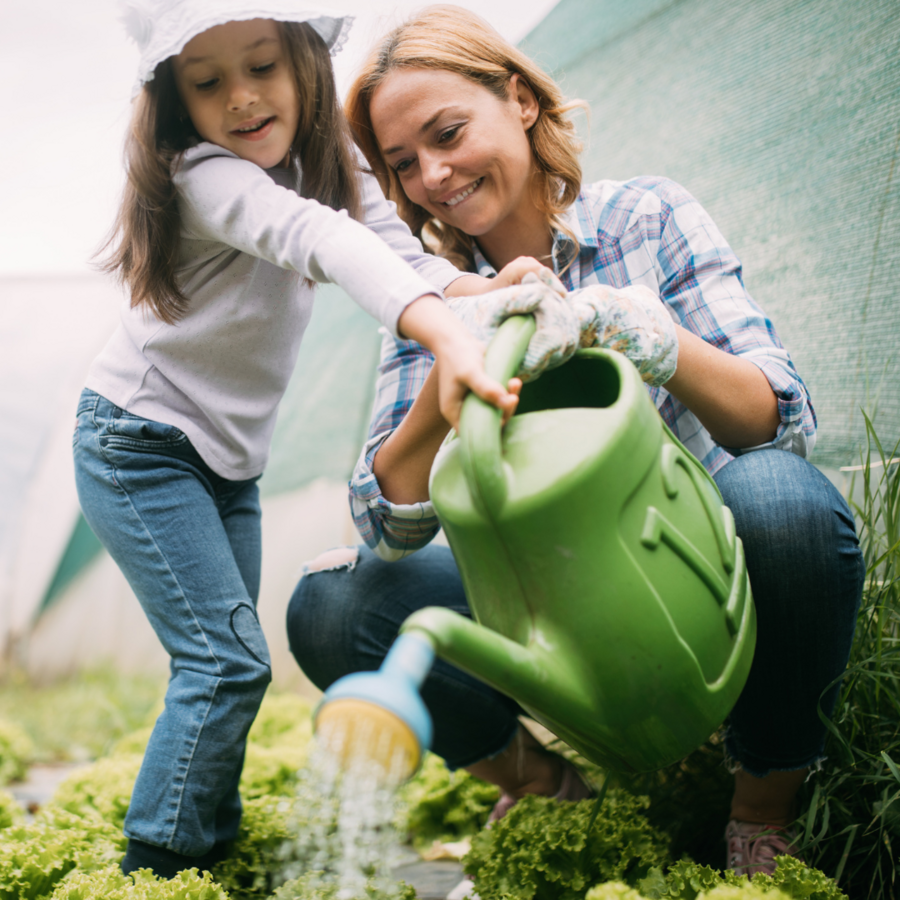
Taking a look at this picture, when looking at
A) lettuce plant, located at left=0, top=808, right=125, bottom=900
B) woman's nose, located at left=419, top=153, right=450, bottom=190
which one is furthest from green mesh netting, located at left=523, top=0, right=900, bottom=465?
lettuce plant, located at left=0, top=808, right=125, bottom=900

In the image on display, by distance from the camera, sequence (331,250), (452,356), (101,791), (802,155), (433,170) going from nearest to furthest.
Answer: (452,356) < (331,250) < (433,170) < (101,791) < (802,155)

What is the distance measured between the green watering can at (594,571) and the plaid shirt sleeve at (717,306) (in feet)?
1.28

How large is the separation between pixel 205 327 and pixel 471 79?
1.95 ft

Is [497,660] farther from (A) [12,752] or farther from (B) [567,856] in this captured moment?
(A) [12,752]

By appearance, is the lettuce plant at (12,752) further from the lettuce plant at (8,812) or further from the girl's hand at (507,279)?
the girl's hand at (507,279)

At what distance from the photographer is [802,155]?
1.62m

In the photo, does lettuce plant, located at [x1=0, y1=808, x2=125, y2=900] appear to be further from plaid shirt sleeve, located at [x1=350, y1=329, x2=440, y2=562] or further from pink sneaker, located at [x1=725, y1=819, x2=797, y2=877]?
pink sneaker, located at [x1=725, y1=819, x2=797, y2=877]

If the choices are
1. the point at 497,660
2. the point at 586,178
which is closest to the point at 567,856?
the point at 497,660

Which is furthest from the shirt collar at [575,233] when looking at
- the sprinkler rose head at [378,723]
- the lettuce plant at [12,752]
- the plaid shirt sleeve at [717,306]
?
the lettuce plant at [12,752]

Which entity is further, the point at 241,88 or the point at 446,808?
the point at 446,808

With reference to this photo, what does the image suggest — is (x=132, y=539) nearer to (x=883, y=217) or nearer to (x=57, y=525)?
(x=883, y=217)

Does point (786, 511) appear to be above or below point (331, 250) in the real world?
below

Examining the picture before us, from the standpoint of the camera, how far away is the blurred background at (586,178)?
1.47m

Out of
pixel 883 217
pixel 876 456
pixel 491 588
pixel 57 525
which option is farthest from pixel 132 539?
pixel 57 525
